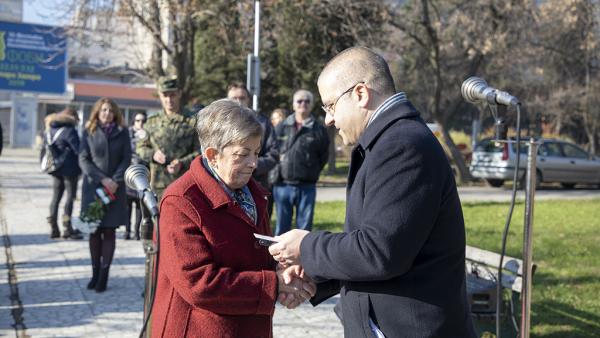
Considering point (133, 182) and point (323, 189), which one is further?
point (323, 189)

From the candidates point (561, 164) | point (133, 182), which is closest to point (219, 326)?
point (133, 182)

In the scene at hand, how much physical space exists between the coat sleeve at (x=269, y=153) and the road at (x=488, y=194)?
9.59 meters

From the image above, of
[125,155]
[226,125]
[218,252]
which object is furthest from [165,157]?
[218,252]

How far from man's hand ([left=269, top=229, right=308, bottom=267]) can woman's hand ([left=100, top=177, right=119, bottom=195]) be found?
4.87 meters

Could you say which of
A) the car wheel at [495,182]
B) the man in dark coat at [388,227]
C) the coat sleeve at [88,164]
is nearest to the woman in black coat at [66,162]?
the coat sleeve at [88,164]

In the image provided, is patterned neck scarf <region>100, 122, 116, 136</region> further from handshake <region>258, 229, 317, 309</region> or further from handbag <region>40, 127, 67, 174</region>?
handshake <region>258, 229, 317, 309</region>

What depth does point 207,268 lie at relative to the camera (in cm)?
267

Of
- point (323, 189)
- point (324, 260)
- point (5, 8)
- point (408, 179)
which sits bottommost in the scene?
point (323, 189)

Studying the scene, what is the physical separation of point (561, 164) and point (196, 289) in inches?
896

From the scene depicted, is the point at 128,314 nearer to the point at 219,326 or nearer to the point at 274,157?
the point at 274,157

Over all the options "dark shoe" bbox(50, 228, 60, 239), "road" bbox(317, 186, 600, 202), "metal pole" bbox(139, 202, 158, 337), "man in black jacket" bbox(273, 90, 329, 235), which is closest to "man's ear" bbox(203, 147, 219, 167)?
"metal pole" bbox(139, 202, 158, 337)

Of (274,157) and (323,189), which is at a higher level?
(274,157)

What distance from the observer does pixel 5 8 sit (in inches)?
1559

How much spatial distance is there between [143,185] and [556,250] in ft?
27.7
